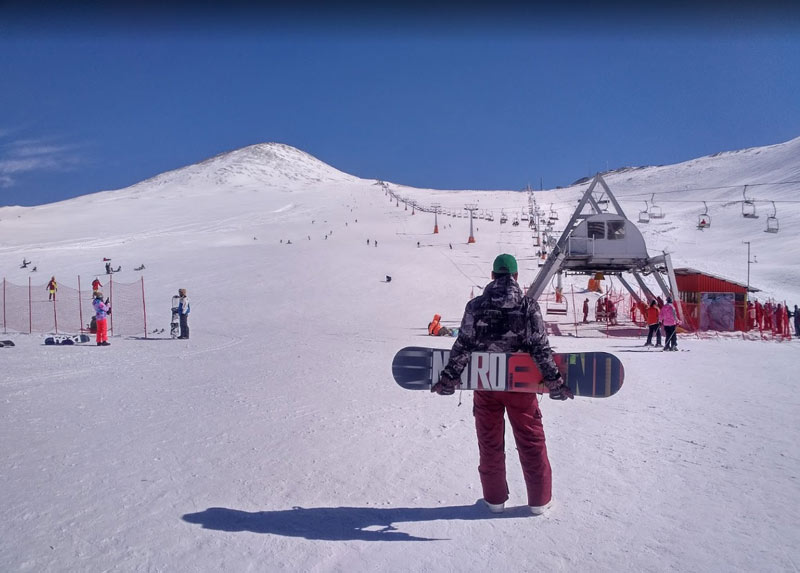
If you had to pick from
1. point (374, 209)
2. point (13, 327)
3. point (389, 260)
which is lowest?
point (13, 327)

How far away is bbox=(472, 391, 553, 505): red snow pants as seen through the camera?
4.21m

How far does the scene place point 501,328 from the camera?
4.26 meters

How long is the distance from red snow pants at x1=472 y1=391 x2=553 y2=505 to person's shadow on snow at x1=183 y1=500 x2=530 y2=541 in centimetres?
19

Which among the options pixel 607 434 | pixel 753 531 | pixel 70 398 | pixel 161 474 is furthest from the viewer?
pixel 70 398

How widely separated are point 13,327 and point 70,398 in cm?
1549

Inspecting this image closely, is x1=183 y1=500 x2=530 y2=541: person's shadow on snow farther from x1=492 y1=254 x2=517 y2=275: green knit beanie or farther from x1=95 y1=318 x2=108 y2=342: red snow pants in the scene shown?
x1=95 y1=318 x2=108 y2=342: red snow pants

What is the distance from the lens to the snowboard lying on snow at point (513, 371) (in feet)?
13.6

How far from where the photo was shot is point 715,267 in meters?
37.5

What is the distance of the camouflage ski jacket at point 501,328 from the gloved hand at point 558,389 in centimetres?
14

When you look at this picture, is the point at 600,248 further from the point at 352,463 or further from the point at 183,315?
the point at 352,463

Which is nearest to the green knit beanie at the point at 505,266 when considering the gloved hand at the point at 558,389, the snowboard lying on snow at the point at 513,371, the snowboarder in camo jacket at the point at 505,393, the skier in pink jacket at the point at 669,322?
the snowboarder in camo jacket at the point at 505,393

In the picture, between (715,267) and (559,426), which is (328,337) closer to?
(559,426)

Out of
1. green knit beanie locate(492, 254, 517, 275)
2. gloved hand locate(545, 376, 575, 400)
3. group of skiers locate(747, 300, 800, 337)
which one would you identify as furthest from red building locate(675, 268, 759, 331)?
green knit beanie locate(492, 254, 517, 275)

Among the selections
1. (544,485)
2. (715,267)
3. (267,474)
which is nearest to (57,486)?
(267,474)
